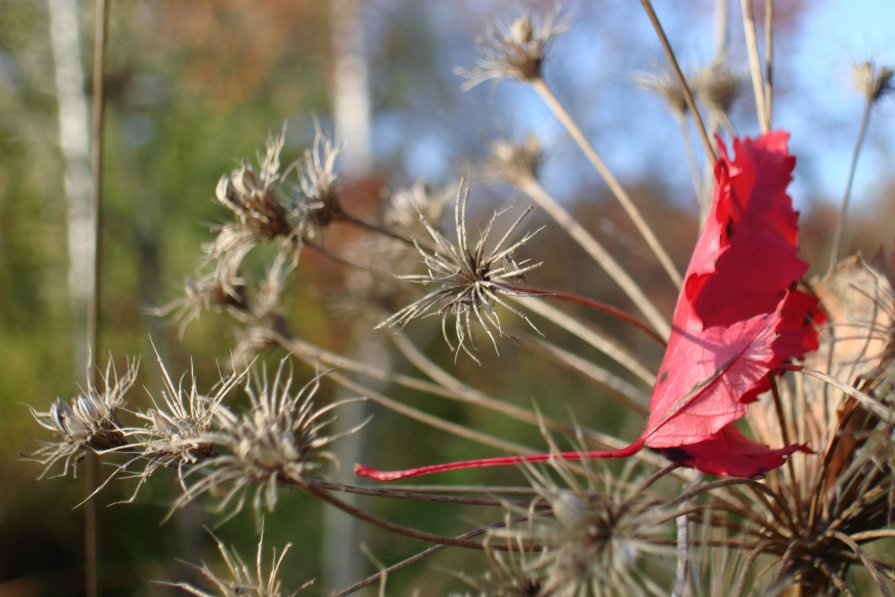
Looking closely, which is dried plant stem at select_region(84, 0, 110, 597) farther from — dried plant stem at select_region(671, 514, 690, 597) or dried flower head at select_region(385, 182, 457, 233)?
dried plant stem at select_region(671, 514, 690, 597)

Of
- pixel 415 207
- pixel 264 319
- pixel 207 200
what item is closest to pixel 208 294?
pixel 264 319

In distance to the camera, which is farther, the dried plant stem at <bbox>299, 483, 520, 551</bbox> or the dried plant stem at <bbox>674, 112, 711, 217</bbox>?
the dried plant stem at <bbox>674, 112, 711, 217</bbox>

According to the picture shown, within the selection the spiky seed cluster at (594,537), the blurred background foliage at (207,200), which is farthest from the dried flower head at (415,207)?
the blurred background foliage at (207,200)

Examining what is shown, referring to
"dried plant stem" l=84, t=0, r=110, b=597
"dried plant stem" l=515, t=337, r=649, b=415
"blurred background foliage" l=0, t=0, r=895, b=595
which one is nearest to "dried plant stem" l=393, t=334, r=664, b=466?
"dried plant stem" l=515, t=337, r=649, b=415

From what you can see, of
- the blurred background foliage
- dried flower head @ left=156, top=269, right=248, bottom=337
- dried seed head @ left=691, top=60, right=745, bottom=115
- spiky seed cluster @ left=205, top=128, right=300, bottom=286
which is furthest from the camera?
the blurred background foliage

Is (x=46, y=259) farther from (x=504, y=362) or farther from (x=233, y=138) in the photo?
(x=504, y=362)

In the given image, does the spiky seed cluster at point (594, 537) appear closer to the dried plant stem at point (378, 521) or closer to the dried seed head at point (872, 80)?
the dried plant stem at point (378, 521)

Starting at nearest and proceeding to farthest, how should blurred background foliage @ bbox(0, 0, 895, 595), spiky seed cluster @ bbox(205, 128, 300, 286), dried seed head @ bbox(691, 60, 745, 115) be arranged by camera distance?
spiky seed cluster @ bbox(205, 128, 300, 286)
dried seed head @ bbox(691, 60, 745, 115)
blurred background foliage @ bbox(0, 0, 895, 595)
